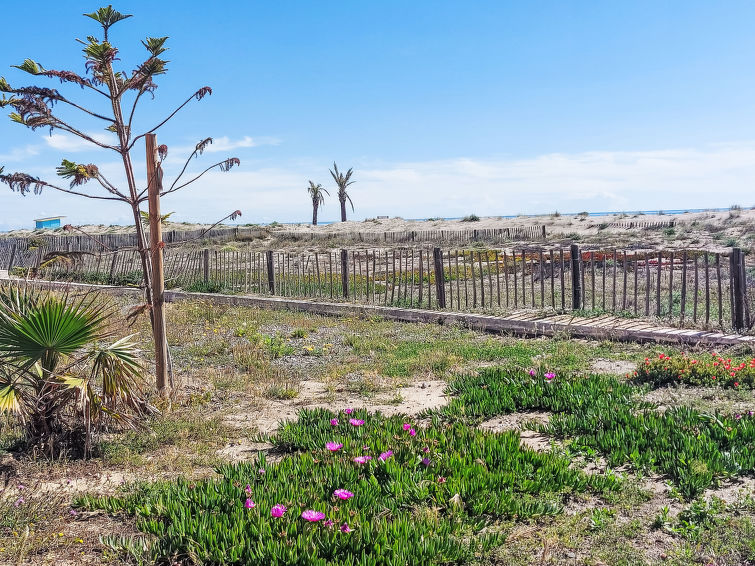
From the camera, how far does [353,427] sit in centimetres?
534

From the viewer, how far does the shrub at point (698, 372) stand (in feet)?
21.6

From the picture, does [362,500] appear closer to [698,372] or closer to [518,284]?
[698,372]

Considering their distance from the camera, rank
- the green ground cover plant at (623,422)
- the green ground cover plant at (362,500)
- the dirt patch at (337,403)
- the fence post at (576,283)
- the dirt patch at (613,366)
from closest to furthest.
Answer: the green ground cover plant at (362,500) < the green ground cover plant at (623,422) < the dirt patch at (337,403) < the dirt patch at (613,366) < the fence post at (576,283)

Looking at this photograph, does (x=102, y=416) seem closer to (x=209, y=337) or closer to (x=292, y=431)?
(x=292, y=431)

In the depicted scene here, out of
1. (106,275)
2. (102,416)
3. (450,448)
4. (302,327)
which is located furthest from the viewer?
(106,275)

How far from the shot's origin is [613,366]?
313 inches

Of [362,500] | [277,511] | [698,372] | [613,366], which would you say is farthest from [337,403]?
[698,372]

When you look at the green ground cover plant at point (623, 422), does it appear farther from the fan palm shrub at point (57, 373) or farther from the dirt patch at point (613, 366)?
the fan palm shrub at point (57, 373)

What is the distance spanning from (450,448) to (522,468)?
0.63 meters

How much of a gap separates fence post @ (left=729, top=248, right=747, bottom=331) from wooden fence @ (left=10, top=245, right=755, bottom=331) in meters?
A: 0.01

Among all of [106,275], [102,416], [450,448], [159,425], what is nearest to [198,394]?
[159,425]

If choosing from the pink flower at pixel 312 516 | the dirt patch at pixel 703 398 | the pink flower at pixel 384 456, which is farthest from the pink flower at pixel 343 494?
the dirt patch at pixel 703 398

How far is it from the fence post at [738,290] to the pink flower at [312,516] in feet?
26.3

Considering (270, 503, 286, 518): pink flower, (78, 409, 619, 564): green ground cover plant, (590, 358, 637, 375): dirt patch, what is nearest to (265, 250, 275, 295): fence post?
(590, 358, 637, 375): dirt patch
